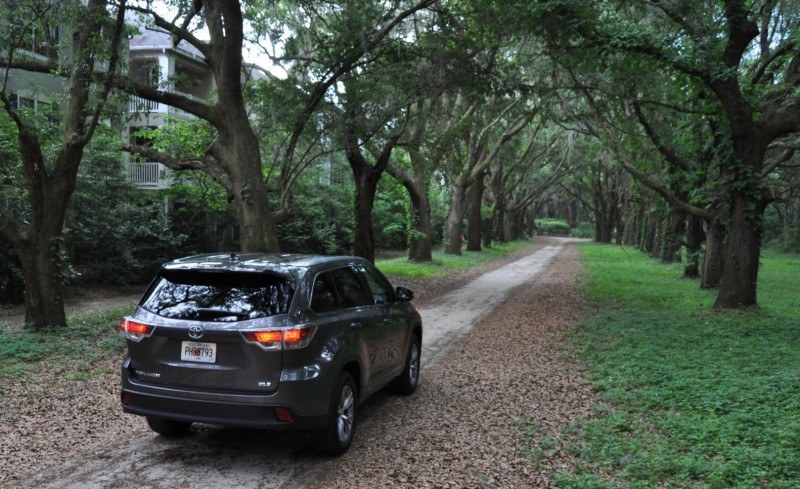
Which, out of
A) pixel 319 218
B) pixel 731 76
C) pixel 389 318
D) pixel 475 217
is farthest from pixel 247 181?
pixel 475 217

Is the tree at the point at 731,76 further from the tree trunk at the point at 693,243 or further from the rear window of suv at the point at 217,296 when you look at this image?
the rear window of suv at the point at 217,296

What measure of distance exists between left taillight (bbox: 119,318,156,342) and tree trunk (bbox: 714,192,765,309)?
1169cm

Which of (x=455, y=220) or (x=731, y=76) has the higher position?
(x=731, y=76)

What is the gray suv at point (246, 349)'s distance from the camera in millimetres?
4605

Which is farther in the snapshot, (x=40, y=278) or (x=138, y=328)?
(x=40, y=278)

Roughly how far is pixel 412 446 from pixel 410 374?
171cm

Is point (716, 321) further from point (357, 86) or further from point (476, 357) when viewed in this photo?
point (357, 86)

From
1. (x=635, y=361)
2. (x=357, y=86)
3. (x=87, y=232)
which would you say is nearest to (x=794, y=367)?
(x=635, y=361)

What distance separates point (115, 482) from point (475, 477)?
2.78m

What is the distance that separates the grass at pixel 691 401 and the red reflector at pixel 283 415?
2.18 m

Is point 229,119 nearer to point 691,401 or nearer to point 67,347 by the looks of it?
point 67,347

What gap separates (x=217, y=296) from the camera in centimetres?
489

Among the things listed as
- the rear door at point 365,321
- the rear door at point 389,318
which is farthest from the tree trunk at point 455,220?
the rear door at point 365,321

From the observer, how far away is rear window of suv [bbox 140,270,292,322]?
4766 millimetres
